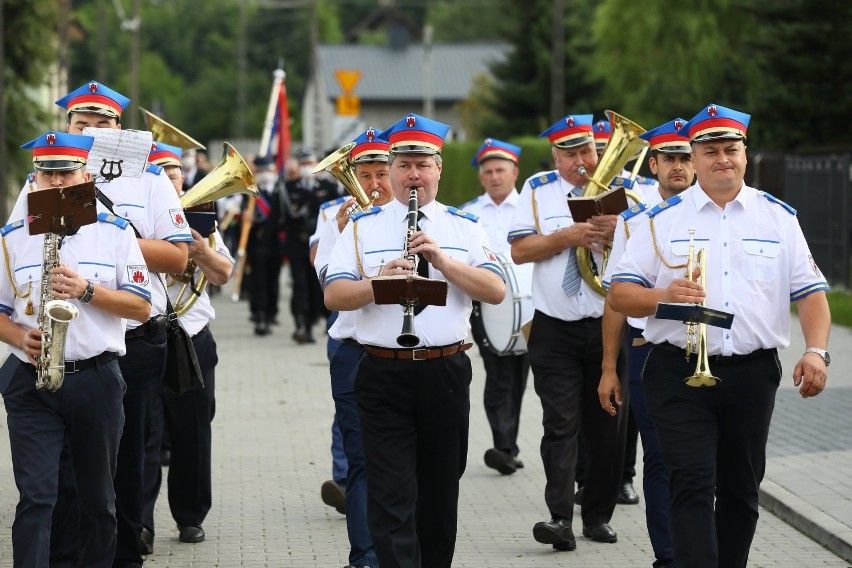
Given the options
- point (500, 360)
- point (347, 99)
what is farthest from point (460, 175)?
point (500, 360)

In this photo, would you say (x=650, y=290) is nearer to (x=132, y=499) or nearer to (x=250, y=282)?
(x=132, y=499)

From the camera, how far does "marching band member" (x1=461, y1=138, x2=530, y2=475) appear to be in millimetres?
10672

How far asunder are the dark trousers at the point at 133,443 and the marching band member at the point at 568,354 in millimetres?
2158

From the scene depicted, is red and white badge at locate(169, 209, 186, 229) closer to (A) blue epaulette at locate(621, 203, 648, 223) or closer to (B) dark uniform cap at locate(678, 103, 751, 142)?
(A) blue epaulette at locate(621, 203, 648, 223)

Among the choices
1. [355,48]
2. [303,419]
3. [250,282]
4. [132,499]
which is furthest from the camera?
[355,48]

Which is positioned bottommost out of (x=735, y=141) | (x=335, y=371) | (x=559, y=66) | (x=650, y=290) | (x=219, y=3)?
(x=335, y=371)

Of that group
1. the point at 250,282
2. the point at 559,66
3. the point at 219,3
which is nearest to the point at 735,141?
the point at 250,282

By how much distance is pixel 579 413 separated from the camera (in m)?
8.63

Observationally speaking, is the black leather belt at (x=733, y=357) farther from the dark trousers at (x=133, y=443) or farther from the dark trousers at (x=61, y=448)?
the dark trousers at (x=133, y=443)

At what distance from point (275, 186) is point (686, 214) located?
47.7 ft

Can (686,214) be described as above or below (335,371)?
above

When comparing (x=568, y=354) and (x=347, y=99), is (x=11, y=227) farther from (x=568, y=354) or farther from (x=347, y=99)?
(x=347, y=99)

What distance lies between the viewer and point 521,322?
10.4 metres

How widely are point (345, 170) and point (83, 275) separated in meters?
2.18
